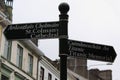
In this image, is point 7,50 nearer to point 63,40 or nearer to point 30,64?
point 30,64

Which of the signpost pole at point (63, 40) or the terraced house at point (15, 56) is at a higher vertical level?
the signpost pole at point (63, 40)

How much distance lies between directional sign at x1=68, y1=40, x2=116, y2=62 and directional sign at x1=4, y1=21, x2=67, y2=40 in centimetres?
47

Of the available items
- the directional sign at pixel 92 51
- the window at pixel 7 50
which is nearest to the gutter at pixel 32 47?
the window at pixel 7 50

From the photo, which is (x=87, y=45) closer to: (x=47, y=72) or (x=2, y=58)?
(x=2, y=58)

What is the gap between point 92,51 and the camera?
9945mm

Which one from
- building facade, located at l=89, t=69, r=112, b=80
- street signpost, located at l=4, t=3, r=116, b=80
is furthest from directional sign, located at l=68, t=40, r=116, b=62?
building facade, located at l=89, t=69, r=112, b=80

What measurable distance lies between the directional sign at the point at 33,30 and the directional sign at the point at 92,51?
469 mm

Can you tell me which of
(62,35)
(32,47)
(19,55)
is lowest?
(19,55)

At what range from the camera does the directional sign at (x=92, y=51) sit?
32.2 feet

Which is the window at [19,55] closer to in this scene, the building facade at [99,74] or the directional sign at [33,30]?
the building facade at [99,74]

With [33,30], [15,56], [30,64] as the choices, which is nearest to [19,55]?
[15,56]

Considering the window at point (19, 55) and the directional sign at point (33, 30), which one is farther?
the window at point (19, 55)

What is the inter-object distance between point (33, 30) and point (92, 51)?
4.47 feet

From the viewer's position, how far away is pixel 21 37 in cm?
989
